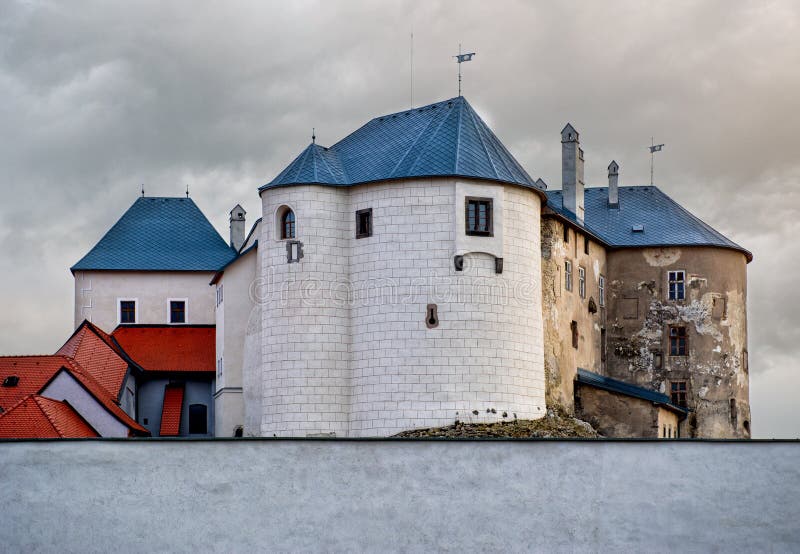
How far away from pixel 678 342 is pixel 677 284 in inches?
105

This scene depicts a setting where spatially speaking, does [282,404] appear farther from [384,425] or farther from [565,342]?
[565,342]

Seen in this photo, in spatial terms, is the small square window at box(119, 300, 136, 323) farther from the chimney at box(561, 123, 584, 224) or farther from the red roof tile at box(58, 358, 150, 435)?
the chimney at box(561, 123, 584, 224)

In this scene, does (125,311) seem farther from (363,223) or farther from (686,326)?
(686,326)

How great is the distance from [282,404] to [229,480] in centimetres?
1903

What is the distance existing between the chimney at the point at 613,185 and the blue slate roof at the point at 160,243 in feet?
64.7

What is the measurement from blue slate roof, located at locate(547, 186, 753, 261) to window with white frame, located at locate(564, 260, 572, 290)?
19.2 ft

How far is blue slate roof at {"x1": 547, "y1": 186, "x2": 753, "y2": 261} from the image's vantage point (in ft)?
246

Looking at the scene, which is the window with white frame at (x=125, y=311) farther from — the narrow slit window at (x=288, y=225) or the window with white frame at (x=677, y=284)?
the window with white frame at (x=677, y=284)

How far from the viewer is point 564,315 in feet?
213

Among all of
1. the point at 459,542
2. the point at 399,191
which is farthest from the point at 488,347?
the point at 459,542

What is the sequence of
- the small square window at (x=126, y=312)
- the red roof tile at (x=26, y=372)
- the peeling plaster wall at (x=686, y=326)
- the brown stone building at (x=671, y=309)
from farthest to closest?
the small square window at (x=126, y=312)
the peeling plaster wall at (x=686, y=326)
the brown stone building at (x=671, y=309)
the red roof tile at (x=26, y=372)

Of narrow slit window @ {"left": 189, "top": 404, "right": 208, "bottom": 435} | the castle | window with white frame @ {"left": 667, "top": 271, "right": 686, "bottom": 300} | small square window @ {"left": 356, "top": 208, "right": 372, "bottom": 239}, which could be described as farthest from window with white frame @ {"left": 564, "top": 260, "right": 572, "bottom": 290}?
narrow slit window @ {"left": 189, "top": 404, "right": 208, "bottom": 435}

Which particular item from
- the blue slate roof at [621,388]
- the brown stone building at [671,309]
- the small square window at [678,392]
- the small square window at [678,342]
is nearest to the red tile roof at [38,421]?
the blue slate roof at [621,388]

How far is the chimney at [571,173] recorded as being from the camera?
236 feet
